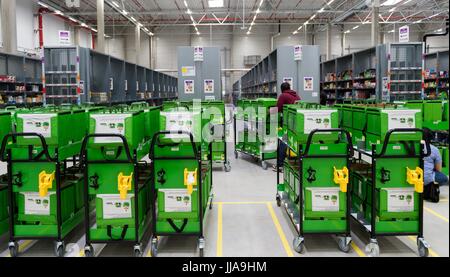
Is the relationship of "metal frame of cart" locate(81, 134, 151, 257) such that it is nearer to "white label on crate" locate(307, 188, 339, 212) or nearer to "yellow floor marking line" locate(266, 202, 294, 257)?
"yellow floor marking line" locate(266, 202, 294, 257)

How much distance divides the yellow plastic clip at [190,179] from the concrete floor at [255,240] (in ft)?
2.34

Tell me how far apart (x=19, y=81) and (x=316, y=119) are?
13.6 m

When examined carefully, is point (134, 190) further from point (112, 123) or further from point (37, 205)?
point (37, 205)

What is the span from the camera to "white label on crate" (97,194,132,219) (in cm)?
396

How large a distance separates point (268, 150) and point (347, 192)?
4.88 metres

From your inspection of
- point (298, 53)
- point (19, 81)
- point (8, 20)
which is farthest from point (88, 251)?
point (19, 81)

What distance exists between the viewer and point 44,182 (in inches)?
155

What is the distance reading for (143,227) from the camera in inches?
167

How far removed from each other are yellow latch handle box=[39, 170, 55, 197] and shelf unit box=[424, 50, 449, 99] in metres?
13.5

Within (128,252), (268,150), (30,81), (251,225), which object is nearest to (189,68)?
(268,150)

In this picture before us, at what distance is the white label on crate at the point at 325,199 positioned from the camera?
4.07 metres

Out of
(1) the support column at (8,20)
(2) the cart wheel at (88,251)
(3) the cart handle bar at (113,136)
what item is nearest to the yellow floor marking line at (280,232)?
(3) the cart handle bar at (113,136)

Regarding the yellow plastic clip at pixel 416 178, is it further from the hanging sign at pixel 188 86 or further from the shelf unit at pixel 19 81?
the shelf unit at pixel 19 81

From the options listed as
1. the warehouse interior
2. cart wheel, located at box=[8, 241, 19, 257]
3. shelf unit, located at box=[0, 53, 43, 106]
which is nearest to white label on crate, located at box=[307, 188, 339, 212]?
the warehouse interior
